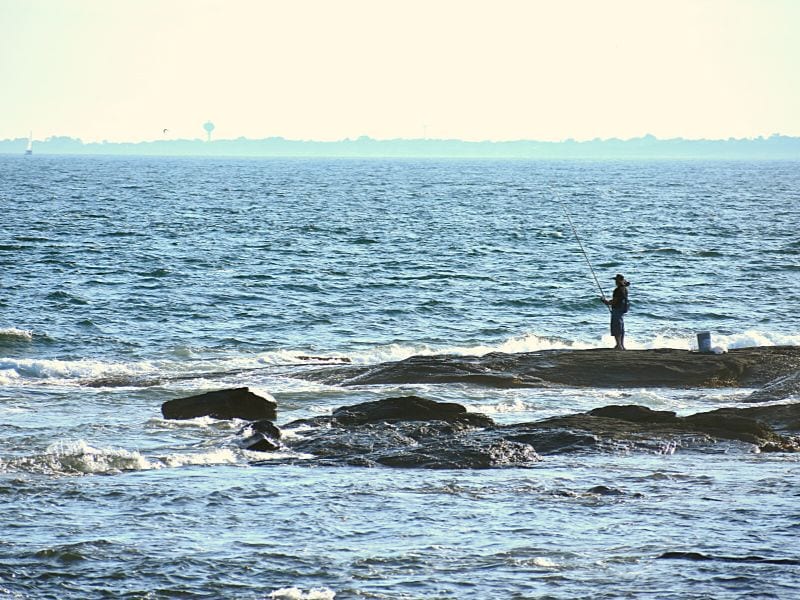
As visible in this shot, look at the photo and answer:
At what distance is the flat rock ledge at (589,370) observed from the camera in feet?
78.6

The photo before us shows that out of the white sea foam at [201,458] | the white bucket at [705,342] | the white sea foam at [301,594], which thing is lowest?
the white sea foam at [201,458]

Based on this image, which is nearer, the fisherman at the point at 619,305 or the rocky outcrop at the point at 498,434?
the rocky outcrop at the point at 498,434

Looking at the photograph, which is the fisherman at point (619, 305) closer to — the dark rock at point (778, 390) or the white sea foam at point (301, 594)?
the dark rock at point (778, 390)

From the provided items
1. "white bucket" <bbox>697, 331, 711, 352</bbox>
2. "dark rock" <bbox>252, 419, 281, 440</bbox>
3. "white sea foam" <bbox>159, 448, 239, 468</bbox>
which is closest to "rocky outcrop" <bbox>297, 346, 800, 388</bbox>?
"white bucket" <bbox>697, 331, 711, 352</bbox>

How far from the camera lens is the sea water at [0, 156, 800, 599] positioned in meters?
12.2

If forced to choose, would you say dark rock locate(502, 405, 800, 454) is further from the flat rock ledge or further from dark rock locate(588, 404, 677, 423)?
the flat rock ledge

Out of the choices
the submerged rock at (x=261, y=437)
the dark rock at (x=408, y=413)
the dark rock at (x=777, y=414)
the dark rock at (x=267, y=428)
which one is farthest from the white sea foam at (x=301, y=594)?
the dark rock at (x=777, y=414)

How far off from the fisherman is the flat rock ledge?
5.48ft

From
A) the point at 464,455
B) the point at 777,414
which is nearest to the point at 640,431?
the point at 777,414

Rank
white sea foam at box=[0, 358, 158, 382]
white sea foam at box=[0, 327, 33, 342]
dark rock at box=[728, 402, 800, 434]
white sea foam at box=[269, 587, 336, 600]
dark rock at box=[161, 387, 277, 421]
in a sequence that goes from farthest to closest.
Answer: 1. white sea foam at box=[0, 327, 33, 342]
2. white sea foam at box=[0, 358, 158, 382]
3. dark rock at box=[161, 387, 277, 421]
4. dark rock at box=[728, 402, 800, 434]
5. white sea foam at box=[269, 587, 336, 600]

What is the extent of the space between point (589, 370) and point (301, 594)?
45.9 feet

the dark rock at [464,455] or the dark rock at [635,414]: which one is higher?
the dark rock at [635,414]

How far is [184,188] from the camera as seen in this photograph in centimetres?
11419

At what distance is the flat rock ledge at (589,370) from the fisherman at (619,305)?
5.48 feet
